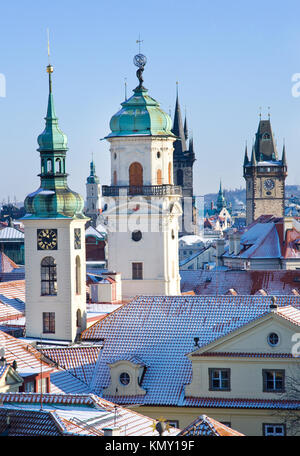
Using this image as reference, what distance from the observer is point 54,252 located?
43.2 metres

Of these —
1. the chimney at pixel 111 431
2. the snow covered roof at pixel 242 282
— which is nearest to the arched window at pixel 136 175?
the snow covered roof at pixel 242 282

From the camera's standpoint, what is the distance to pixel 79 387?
124 feet

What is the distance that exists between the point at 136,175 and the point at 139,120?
2820mm

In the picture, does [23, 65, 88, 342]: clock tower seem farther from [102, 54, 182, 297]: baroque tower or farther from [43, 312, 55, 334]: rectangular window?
[102, 54, 182, 297]: baroque tower

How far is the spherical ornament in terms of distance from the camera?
191ft

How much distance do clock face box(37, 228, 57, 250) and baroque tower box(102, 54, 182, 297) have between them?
13.5 meters

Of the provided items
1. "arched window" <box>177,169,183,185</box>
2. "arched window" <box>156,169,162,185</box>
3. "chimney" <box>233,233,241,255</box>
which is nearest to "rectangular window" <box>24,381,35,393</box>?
"arched window" <box>156,169,162,185</box>

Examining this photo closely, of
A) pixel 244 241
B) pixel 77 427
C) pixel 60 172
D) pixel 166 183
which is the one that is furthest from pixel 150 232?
pixel 244 241

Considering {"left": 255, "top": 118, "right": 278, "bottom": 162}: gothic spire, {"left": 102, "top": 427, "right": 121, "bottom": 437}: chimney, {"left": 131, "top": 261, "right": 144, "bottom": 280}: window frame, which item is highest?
{"left": 255, "top": 118, "right": 278, "bottom": 162}: gothic spire

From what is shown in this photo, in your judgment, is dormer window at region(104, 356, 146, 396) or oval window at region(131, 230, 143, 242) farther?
oval window at region(131, 230, 143, 242)

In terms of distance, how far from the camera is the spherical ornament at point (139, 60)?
58125 millimetres

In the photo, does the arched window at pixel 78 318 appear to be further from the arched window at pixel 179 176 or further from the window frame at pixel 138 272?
the arched window at pixel 179 176

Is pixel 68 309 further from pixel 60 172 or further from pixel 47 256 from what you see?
pixel 60 172

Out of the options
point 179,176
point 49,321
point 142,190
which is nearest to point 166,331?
point 49,321
